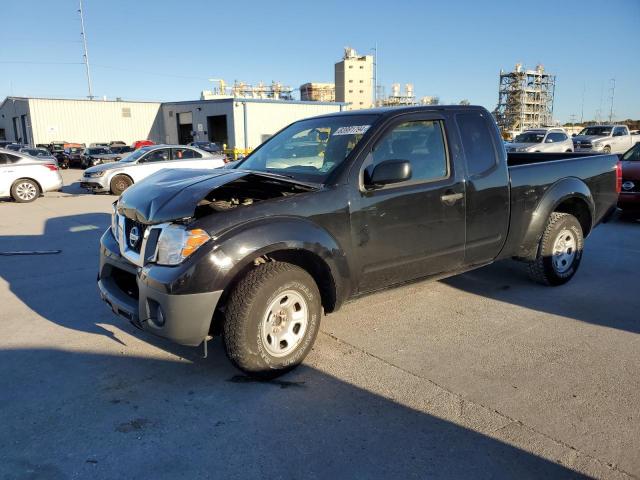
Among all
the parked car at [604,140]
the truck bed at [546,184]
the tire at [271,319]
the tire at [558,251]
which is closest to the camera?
the tire at [271,319]

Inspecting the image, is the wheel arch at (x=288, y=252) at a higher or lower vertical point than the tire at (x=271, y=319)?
higher

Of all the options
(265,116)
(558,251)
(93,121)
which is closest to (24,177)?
(558,251)

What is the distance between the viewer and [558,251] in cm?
553

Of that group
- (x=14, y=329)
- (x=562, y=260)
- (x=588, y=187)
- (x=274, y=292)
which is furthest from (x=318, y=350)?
(x=588, y=187)

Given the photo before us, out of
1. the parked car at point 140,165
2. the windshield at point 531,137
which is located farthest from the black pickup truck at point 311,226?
the windshield at point 531,137

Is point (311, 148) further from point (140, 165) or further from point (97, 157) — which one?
point (97, 157)

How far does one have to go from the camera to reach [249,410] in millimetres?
3104

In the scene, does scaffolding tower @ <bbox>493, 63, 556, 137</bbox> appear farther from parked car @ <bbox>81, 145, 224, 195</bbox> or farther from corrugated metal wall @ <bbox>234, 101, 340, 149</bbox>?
parked car @ <bbox>81, 145, 224, 195</bbox>

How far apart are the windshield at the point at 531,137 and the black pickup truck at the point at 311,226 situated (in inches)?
744

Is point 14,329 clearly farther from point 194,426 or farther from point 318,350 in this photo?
point 318,350

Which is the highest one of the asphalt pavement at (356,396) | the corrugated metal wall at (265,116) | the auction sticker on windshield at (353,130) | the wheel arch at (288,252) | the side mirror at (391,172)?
the corrugated metal wall at (265,116)

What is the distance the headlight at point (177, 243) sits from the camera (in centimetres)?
312

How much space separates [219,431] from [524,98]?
107730mm

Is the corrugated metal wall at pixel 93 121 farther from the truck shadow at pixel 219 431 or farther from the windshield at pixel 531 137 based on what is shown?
the truck shadow at pixel 219 431
